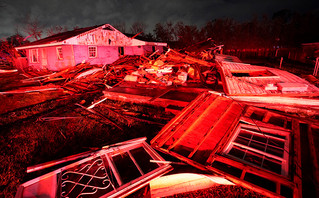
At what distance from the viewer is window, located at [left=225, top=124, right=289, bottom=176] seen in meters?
2.86

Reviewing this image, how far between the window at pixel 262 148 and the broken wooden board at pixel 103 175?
5.43 ft

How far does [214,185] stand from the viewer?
116 inches

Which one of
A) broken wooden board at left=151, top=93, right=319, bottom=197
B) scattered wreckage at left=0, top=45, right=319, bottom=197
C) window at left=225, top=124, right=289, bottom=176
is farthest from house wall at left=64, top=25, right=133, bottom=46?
window at left=225, top=124, right=289, bottom=176

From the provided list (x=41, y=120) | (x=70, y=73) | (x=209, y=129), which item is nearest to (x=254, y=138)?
(x=209, y=129)

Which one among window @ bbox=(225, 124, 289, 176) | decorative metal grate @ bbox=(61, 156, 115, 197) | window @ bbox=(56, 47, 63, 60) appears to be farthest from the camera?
window @ bbox=(56, 47, 63, 60)

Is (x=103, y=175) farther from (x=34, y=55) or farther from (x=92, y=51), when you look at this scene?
(x=34, y=55)

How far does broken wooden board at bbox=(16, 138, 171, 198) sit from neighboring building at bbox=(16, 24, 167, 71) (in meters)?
13.2

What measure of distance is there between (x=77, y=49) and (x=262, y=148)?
17397 millimetres

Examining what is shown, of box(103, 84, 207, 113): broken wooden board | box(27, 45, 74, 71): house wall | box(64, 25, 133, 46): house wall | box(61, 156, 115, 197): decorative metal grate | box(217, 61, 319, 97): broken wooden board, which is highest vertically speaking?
box(64, 25, 133, 46): house wall

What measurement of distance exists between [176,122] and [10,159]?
4.37 metres

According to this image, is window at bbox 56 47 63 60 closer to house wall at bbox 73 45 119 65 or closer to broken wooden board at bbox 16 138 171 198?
house wall at bbox 73 45 119 65

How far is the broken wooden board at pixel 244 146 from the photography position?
7.95ft

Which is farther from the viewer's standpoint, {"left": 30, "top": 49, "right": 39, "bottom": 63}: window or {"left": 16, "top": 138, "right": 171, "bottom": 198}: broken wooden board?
{"left": 30, "top": 49, "right": 39, "bottom": 63}: window

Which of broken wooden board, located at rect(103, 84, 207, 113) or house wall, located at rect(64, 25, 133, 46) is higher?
house wall, located at rect(64, 25, 133, 46)
